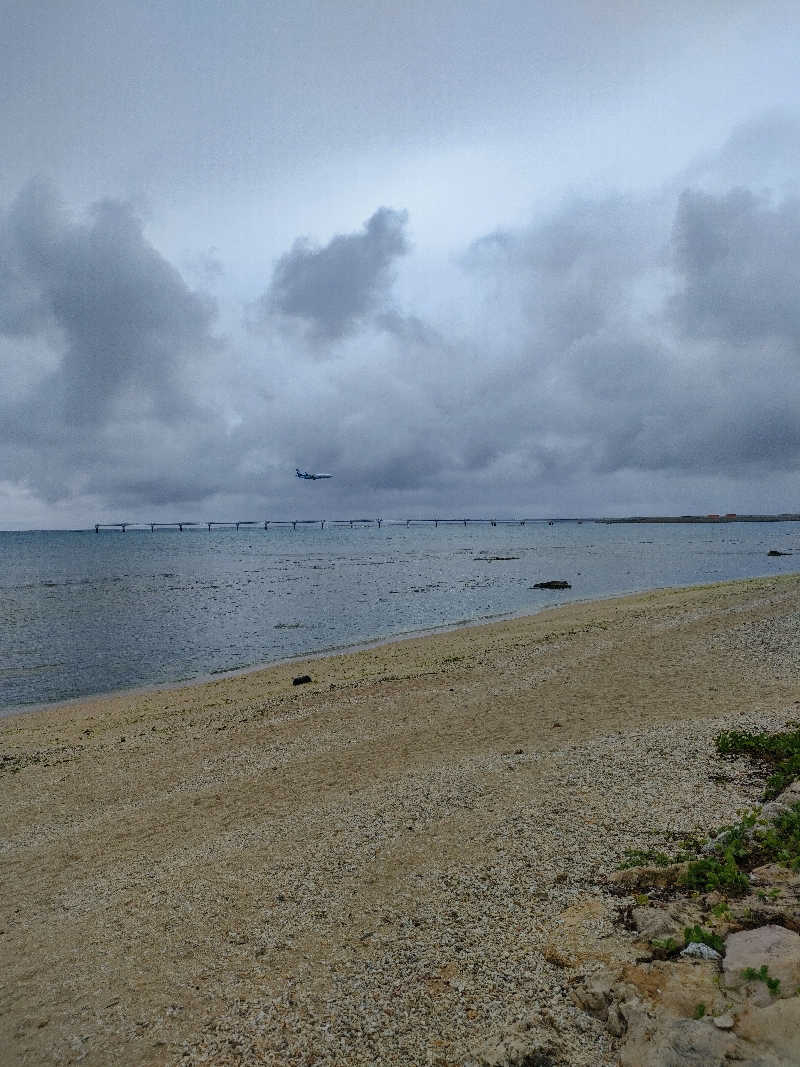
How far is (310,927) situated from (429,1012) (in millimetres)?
1992

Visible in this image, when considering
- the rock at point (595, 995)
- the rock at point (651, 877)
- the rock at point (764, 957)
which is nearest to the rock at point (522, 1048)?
the rock at point (595, 995)

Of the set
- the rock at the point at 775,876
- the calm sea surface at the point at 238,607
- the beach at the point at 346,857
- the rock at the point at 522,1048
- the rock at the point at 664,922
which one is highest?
the rock at the point at 775,876

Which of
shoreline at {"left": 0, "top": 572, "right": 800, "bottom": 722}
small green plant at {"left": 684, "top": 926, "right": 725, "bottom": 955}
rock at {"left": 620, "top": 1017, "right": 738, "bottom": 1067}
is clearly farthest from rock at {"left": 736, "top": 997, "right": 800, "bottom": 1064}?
shoreline at {"left": 0, "top": 572, "right": 800, "bottom": 722}

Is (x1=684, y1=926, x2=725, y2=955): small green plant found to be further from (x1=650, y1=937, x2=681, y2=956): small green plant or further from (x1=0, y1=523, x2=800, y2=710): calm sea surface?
(x1=0, y1=523, x2=800, y2=710): calm sea surface

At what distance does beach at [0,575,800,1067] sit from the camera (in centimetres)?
570

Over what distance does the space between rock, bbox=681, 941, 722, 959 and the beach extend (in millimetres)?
666

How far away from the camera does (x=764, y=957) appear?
4.98 metres

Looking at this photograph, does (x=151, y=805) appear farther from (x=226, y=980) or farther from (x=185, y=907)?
(x=226, y=980)

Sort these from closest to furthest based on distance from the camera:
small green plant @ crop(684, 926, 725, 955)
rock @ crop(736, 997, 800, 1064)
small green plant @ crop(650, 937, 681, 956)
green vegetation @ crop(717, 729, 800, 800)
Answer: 1. rock @ crop(736, 997, 800, 1064)
2. small green plant @ crop(684, 926, 725, 955)
3. small green plant @ crop(650, 937, 681, 956)
4. green vegetation @ crop(717, 729, 800, 800)

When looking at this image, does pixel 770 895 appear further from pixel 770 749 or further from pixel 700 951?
pixel 770 749

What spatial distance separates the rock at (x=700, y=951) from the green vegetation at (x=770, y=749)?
505cm

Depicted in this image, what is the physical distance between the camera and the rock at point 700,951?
5.19m

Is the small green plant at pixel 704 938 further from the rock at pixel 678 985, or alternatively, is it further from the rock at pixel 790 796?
the rock at pixel 790 796

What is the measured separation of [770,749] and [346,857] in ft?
23.9
